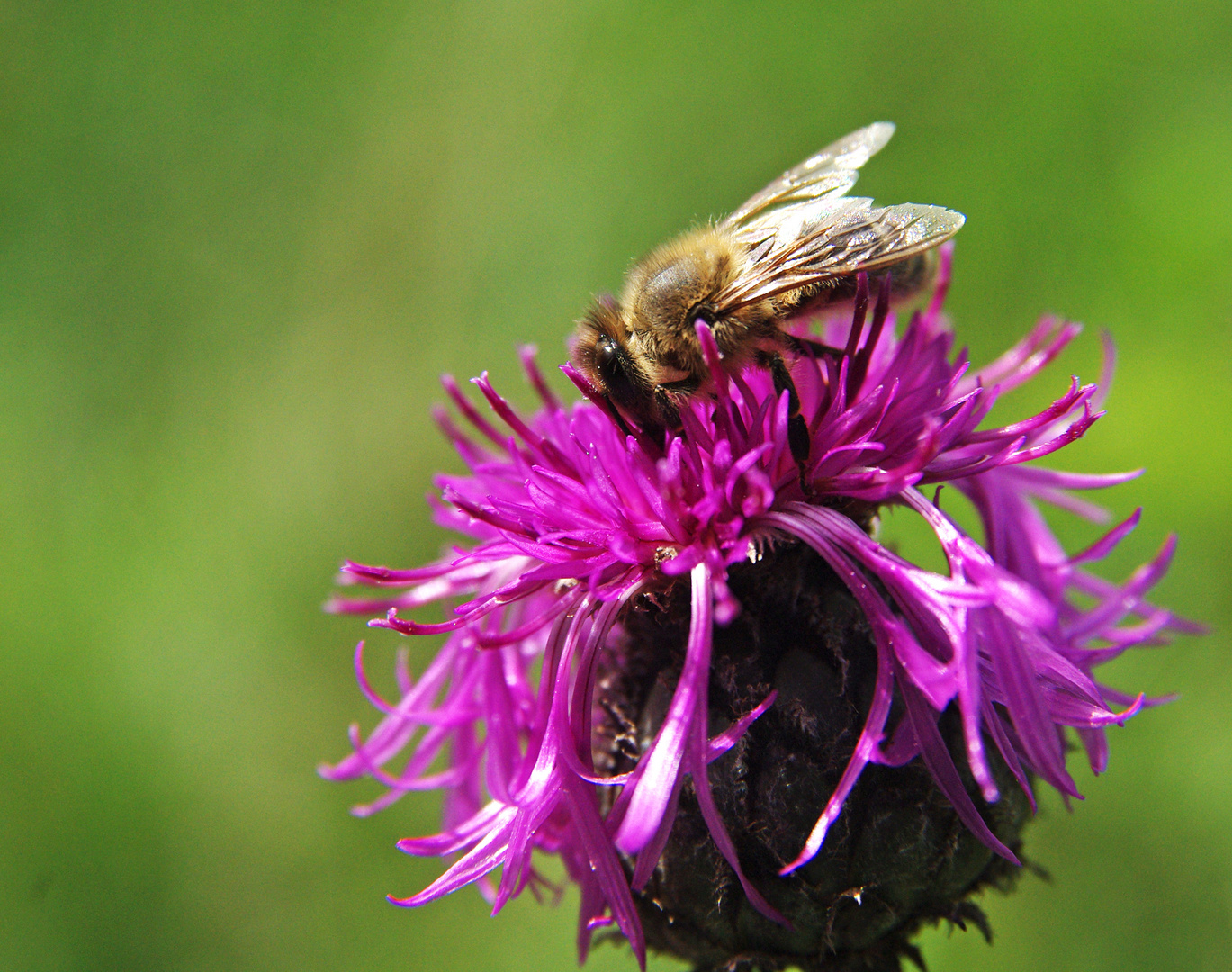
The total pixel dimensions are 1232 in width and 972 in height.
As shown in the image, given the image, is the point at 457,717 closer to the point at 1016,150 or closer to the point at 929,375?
the point at 929,375

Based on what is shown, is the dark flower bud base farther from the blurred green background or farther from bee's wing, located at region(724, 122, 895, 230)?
the blurred green background

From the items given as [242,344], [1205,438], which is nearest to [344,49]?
[242,344]

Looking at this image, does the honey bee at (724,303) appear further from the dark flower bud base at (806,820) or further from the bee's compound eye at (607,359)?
the dark flower bud base at (806,820)

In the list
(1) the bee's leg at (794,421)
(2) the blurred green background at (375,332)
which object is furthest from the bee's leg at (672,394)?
(2) the blurred green background at (375,332)

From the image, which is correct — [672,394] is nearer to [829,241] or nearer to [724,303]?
[724,303]

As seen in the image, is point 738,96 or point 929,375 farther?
point 738,96

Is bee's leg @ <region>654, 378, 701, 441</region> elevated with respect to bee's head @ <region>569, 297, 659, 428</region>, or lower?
lower

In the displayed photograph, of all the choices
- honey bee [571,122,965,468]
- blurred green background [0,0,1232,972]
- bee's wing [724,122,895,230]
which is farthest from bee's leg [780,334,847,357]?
blurred green background [0,0,1232,972]
